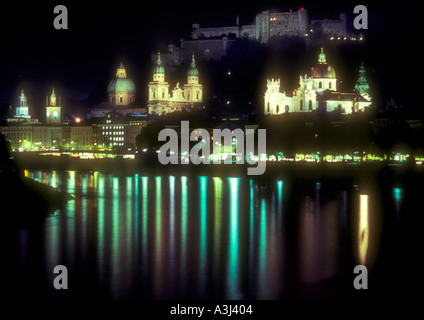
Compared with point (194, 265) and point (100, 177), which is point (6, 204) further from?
point (100, 177)

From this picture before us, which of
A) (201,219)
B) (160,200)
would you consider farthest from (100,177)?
(201,219)

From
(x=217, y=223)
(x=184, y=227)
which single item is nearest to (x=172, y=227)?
(x=184, y=227)

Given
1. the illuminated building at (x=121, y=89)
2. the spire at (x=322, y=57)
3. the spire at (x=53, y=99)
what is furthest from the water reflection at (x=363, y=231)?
the spire at (x=53, y=99)

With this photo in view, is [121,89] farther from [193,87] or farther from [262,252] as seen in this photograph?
[262,252]

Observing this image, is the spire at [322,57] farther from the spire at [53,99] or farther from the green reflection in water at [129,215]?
the spire at [53,99]

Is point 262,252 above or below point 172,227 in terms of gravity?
below
